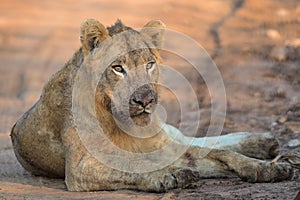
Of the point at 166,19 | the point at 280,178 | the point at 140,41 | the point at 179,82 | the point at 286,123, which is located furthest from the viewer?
the point at 166,19

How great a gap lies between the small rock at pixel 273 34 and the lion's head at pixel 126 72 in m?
7.71

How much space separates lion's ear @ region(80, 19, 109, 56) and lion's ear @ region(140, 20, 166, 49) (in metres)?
0.37

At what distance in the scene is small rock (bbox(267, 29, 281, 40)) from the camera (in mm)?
13708

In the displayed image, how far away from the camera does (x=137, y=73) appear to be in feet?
19.2

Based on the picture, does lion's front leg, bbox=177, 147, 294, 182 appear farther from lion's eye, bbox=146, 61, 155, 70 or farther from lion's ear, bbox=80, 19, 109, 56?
lion's ear, bbox=80, 19, 109, 56

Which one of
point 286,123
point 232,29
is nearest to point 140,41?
point 286,123

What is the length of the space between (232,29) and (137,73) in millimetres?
A: 9148

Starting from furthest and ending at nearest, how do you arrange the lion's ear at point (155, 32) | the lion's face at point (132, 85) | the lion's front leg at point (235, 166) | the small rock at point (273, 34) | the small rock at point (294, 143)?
the small rock at point (273, 34) → the small rock at point (294, 143) → the lion's ear at point (155, 32) → the lion's front leg at point (235, 166) → the lion's face at point (132, 85)

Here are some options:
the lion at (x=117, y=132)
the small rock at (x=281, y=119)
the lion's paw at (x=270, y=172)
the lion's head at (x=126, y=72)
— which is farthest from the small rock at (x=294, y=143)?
the lion's head at (x=126, y=72)

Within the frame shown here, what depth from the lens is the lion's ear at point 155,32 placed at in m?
6.32

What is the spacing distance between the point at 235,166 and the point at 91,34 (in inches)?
58.3

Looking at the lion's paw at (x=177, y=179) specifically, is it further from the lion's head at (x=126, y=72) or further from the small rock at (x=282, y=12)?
the small rock at (x=282, y=12)

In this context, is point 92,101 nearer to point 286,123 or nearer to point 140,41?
point 140,41

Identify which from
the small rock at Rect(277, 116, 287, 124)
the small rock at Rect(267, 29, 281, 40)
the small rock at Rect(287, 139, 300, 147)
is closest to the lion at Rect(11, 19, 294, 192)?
the small rock at Rect(287, 139, 300, 147)
